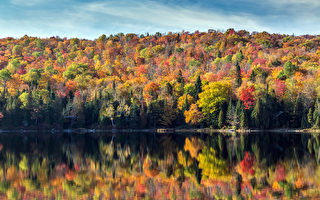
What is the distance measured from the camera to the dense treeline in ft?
261

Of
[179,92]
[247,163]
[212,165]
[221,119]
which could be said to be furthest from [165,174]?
[179,92]

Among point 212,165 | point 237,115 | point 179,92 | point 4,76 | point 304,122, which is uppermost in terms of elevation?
point 4,76

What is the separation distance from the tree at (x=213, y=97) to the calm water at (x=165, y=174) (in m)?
43.9

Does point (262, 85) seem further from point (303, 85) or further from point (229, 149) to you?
point (229, 149)

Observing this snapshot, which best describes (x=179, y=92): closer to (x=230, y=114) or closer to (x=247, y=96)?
(x=247, y=96)

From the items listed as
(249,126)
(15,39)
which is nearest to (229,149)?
(249,126)

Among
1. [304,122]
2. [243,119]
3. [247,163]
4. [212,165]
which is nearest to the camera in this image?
[212,165]

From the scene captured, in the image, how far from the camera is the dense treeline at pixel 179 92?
79.6m

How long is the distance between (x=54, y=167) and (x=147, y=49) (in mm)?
135963

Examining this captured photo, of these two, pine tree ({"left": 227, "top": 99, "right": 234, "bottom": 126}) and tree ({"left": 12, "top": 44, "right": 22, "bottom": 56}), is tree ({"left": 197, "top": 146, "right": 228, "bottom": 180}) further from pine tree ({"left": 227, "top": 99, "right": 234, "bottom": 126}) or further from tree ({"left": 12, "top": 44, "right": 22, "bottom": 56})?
tree ({"left": 12, "top": 44, "right": 22, "bottom": 56})

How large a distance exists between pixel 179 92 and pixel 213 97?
13.9m

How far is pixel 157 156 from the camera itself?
118 ft

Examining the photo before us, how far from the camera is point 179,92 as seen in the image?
9656 centimetres

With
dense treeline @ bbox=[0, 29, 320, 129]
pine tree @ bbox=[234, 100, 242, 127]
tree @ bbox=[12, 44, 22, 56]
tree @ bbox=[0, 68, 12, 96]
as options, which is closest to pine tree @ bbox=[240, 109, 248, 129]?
dense treeline @ bbox=[0, 29, 320, 129]
